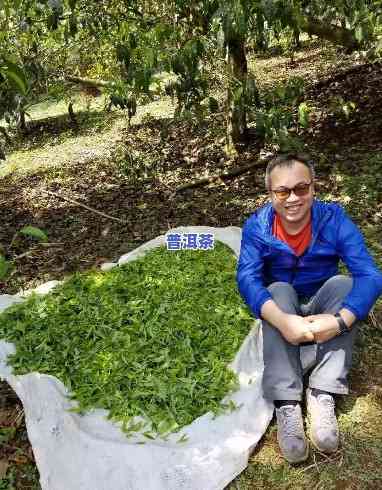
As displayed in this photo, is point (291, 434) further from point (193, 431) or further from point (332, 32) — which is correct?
point (332, 32)

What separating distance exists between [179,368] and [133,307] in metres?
0.48

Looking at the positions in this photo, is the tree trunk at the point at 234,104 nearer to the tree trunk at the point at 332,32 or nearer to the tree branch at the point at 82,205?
the tree trunk at the point at 332,32

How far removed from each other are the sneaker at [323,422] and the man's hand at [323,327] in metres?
0.24

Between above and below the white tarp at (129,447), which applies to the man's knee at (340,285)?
above

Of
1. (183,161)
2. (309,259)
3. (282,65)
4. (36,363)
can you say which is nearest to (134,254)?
(36,363)

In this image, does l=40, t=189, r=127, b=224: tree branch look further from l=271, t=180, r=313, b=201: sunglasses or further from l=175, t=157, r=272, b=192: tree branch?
l=271, t=180, r=313, b=201: sunglasses

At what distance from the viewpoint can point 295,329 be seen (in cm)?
179

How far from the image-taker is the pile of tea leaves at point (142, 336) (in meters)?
1.94

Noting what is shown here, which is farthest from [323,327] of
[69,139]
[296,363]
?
[69,139]

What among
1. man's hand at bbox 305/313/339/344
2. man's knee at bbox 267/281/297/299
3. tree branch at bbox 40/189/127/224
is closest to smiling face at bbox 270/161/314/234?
man's knee at bbox 267/281/297/299

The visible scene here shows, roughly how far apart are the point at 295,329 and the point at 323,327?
11 cm

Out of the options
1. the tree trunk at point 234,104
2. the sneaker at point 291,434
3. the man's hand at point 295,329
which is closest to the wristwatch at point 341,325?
the man's hand at point 295,329

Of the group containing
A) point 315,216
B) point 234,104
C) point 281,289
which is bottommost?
point 281,289

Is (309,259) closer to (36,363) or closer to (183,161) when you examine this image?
(36,363)
